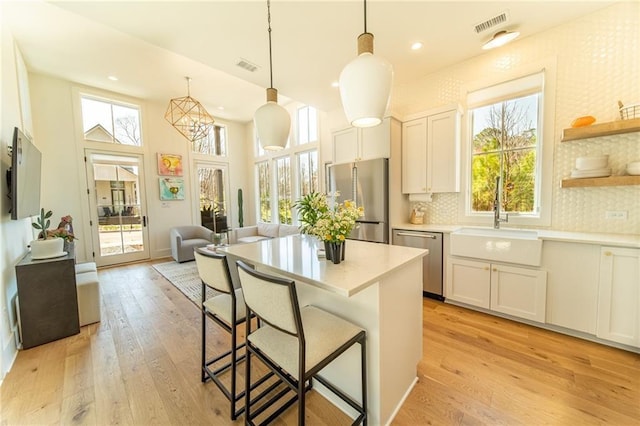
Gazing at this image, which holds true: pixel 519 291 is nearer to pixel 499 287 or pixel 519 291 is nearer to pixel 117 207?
pixel 499 287

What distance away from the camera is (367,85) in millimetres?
1101

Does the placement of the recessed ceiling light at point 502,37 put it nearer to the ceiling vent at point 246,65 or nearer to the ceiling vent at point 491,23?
the ceiling vent at point 491,23

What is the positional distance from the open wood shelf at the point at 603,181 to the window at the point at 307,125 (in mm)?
4147

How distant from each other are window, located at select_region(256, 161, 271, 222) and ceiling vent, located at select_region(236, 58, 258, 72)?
3.71 metres

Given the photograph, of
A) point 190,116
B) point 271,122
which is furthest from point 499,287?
point 190,116

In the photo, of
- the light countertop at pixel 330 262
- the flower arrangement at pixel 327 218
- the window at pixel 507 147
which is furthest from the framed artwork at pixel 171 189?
the window at pixel 507 147

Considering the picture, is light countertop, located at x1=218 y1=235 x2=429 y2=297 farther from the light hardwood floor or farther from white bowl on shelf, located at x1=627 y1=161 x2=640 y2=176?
white bowl on shelf, located at x1=627 y1=161 x2=640 y2=176

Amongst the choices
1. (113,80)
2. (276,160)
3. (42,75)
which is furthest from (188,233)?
(42,75)

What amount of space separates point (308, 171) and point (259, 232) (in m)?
2.07

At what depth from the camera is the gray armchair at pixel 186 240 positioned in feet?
16.8

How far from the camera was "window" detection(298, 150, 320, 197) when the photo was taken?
5469mm

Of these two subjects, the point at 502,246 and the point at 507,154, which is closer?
the point at 502,246

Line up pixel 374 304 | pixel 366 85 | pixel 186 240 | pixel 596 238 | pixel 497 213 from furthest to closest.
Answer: pixel 186 240, pixel 497 213, pixel 596 238, pixel 374 304, pixel 366 85

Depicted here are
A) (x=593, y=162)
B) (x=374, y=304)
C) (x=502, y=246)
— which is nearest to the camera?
(x=374, y=304)
